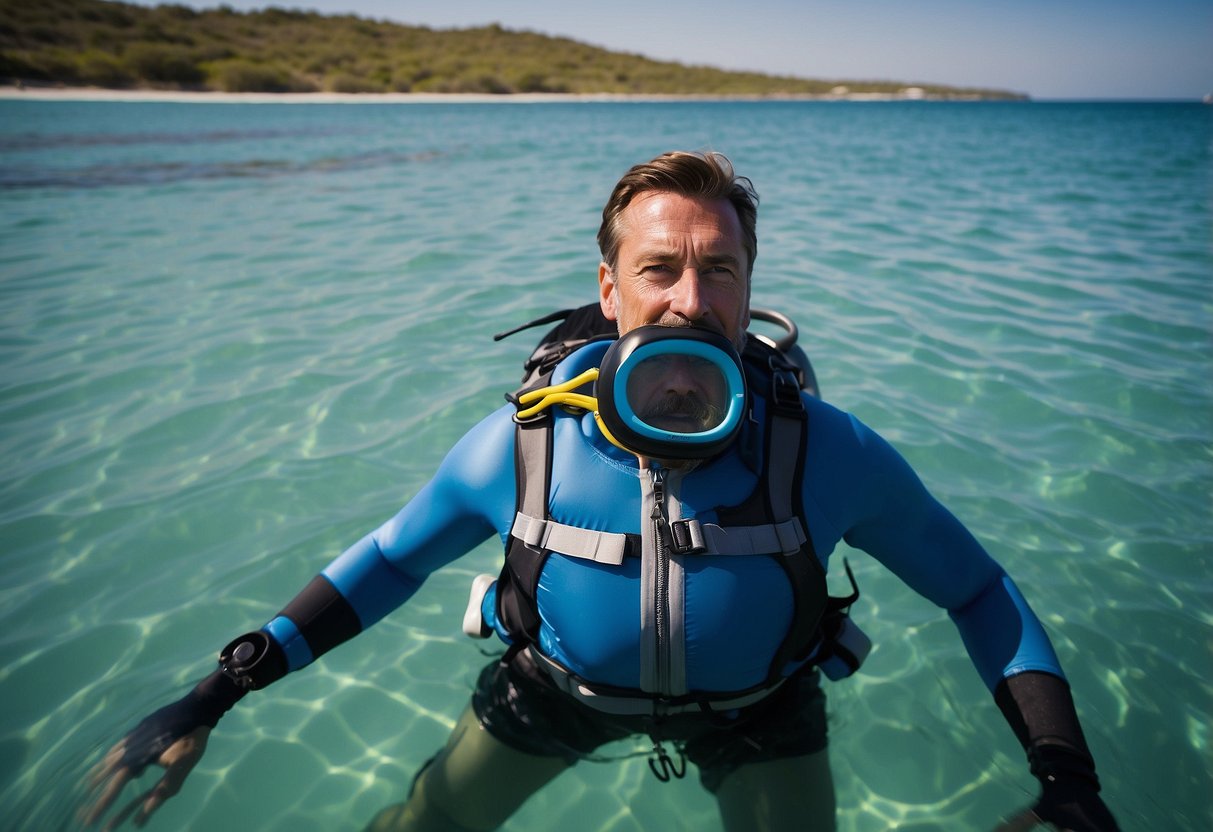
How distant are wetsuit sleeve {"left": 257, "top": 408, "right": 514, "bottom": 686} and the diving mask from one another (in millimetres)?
378

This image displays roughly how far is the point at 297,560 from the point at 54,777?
46.1 inches

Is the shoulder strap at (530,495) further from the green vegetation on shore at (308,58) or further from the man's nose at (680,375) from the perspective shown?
the green vegetation on shore at (308,58)

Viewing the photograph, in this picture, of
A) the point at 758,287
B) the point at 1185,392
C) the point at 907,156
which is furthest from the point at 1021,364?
the point at 907,156

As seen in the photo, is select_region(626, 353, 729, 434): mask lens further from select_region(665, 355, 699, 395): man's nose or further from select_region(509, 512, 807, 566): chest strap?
select_region(509, 512, 807, 566): chest strap

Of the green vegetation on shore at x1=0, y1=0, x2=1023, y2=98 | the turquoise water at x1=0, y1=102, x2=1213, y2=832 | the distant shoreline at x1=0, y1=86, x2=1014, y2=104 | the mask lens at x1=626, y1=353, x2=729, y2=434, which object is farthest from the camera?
the green vegetation on shore at x1=0, y1=0, x2=1023, y2=98

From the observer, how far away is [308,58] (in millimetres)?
54062

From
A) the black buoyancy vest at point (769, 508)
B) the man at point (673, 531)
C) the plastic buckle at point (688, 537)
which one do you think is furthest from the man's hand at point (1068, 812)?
the plastic buckle at point (688, 537)

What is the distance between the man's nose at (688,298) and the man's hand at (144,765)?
1.47 metres

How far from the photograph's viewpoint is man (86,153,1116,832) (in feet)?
4.86

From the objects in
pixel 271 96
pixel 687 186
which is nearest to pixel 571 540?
pixel 687 186

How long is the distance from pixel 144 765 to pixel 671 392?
4.78 feet

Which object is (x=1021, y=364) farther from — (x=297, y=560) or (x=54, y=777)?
(x=54, y=777)

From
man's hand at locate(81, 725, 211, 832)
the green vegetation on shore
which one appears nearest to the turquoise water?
man's hand at locate(81, 725, 211, 832)

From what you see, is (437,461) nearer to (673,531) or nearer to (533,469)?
(533,469)
